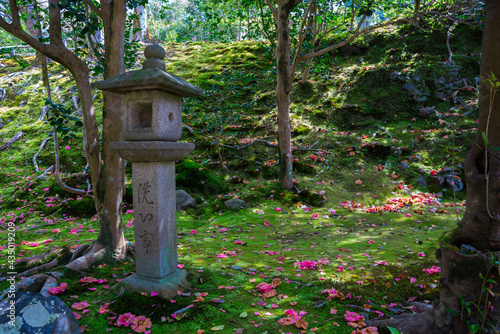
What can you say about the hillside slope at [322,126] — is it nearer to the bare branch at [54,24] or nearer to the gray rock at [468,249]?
the bare branch at [54,24]

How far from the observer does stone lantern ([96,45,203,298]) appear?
10.9 ft

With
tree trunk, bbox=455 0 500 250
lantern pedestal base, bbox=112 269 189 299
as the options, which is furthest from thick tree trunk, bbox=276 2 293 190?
tree trunk, bbox=455 0 500 250

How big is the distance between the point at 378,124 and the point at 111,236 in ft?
34.6

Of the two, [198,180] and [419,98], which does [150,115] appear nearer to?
[198,180]

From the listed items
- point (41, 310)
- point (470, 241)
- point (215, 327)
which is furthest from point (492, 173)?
point (41, 310)

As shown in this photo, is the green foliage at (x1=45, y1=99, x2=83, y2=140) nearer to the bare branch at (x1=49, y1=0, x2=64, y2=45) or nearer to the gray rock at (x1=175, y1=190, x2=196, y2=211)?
the bare branch at (x1=49, y1=0, x2=64, y2=45)

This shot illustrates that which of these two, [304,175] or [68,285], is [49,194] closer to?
[68,285]

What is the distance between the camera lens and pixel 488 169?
7.83ft

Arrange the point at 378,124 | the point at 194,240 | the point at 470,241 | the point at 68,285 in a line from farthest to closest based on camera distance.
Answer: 1. the point at 378,124
2. the point at 194,240
3. the point at 68,285
4. the point at 470,241

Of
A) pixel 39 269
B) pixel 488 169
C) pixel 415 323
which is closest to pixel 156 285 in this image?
pixel 39 269

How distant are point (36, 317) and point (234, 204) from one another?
6185 millimetres

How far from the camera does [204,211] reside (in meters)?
8.11

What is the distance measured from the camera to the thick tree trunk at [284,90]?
8.30m

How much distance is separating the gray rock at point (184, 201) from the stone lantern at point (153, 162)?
453cm
